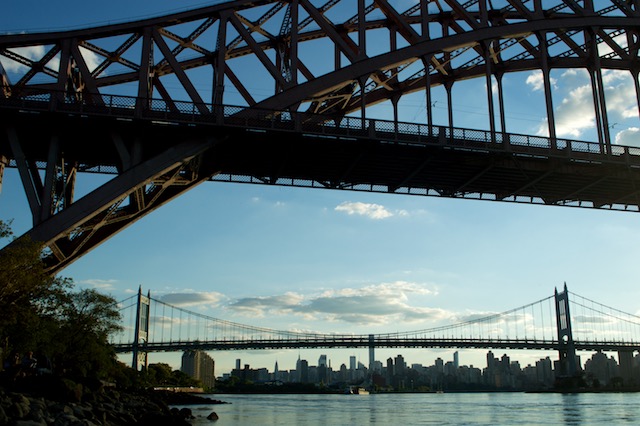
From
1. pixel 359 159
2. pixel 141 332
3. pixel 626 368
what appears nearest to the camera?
pixel 359 159

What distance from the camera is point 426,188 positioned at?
4428 centimetres

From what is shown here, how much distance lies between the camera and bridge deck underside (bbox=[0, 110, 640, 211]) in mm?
34438

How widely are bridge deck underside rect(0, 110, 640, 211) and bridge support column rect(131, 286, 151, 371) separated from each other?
330 feet

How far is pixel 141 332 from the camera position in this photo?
14400 centimetres

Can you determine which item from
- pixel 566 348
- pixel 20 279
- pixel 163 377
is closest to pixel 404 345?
pixel 566 348

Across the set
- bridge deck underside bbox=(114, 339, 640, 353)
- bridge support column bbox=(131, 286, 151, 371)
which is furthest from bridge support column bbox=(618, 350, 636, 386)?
bridge support column bbox=(131, 286, 151, 371)

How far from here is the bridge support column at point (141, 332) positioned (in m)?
137

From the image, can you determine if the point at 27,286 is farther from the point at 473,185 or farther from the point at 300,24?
the point at 473,185

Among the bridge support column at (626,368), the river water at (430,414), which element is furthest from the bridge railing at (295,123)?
the bridge support column at (626,368)

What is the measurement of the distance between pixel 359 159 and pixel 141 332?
380 ft

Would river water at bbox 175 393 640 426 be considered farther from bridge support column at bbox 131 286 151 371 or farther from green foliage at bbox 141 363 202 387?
bridge support column at bbox 131 286 151 371

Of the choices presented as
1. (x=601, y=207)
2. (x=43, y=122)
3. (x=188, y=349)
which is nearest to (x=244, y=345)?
(x=188, y=349)

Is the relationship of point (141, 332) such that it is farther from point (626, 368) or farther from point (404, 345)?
point (626, 368)

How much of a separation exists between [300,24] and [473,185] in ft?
47.9
